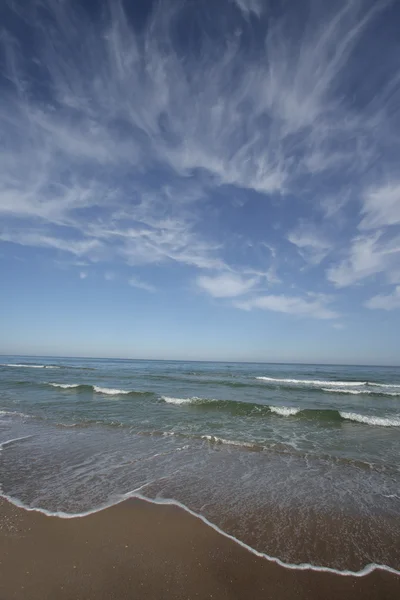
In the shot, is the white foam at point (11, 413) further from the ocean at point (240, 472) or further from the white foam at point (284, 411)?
the white foam at point (284, 411)

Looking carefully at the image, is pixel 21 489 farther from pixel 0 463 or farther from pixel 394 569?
pixel 394 569

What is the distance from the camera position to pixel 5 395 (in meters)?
18.5

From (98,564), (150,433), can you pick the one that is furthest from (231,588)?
(150,433)

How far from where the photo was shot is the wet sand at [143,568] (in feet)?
10.5

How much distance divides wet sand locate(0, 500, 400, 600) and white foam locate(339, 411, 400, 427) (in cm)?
1135

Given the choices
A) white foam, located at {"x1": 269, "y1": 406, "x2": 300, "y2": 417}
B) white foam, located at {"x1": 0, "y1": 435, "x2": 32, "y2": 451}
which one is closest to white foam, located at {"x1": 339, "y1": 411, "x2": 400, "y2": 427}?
white foam, located at {"x1": 269, "y1": 406, "x2": 300, "y2": 417}

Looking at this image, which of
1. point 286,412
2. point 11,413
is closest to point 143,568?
point 11,413

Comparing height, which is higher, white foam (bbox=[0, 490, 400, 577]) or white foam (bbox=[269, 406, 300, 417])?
white foam (bbox=[0, 490, 400, 577])

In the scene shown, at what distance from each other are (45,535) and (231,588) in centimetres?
278

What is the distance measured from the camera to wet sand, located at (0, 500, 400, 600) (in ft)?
10.5

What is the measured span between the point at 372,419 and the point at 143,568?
548 inches

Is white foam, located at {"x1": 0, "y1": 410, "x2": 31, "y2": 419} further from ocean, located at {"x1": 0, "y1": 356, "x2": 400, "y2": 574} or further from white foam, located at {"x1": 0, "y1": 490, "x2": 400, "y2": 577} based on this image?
white foam, located at {"x1": 0, "y1": 490, "x2": 400, "y2": 577}

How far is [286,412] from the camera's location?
14.9m

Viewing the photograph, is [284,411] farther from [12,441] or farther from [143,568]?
[143,568]
